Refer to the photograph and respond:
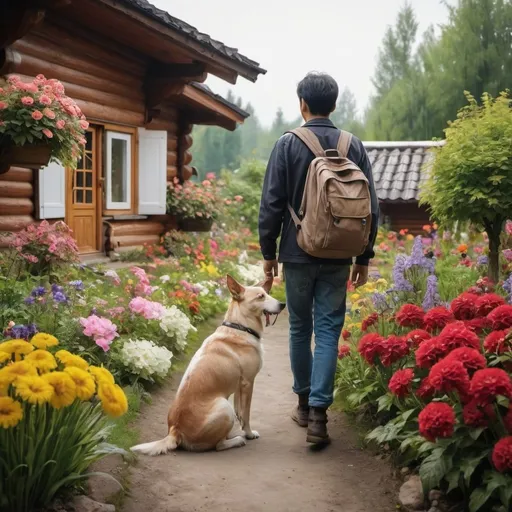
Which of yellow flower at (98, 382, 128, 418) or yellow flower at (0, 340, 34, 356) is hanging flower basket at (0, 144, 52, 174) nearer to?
yellow flower at (0, 340, 34, 356)

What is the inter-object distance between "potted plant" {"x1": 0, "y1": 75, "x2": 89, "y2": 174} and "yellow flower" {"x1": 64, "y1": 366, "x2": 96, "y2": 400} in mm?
4109

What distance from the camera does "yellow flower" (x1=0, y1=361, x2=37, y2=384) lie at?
2.89 m

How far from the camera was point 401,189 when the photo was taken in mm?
15812

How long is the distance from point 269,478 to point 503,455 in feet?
4.78

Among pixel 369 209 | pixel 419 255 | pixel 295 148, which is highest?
pixel 295 148

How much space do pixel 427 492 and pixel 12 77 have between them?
5601 millimetres

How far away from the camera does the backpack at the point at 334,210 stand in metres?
4.17

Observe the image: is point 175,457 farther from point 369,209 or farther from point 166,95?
point 166,95

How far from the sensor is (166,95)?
1098 cm

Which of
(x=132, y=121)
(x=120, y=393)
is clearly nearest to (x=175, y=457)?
(x=120, y=393)

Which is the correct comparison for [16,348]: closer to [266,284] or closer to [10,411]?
[10,411]

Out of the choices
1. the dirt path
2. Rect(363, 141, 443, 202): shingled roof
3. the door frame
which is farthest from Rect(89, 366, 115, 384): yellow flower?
Rect(363, 141, 443, 202): shingled roof

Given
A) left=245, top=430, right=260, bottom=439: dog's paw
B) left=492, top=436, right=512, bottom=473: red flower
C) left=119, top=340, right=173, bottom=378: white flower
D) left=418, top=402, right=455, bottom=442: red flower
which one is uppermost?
left=418, top=402, right=455, bottom=442: red flower

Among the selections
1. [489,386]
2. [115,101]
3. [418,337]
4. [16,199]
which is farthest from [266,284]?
[115,101]
